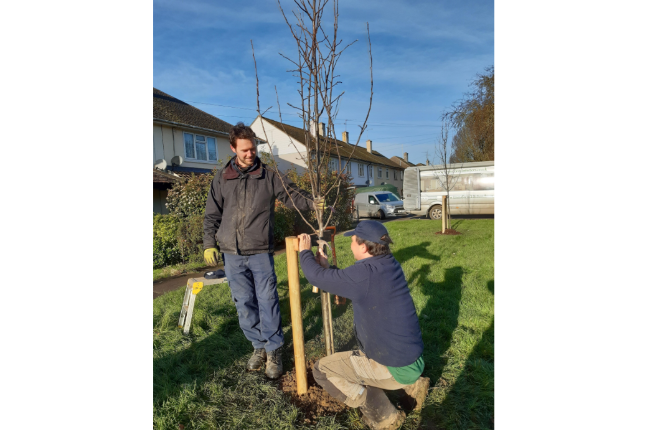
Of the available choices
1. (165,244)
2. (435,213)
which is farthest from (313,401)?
(435,213)

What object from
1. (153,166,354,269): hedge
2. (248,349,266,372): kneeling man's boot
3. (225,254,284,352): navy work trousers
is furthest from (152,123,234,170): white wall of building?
(248,349,266,372): kneeling man's boot

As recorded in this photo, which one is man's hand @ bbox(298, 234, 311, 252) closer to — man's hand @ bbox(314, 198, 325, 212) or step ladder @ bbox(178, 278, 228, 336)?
man's hand @ bbox(314, 198, 325, 212)

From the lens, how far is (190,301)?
3.90 metres

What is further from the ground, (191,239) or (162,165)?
(162,165)

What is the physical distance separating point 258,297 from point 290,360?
0.73 metres

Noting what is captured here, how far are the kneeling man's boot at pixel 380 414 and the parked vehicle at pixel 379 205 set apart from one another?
17.1 meters

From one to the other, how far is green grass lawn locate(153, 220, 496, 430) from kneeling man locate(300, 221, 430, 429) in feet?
0.64

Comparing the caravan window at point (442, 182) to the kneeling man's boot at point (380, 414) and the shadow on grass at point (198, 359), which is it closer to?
the shadow on grass at point (198, 359)

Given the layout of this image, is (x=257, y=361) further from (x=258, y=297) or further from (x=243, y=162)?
(x=243, y=162)

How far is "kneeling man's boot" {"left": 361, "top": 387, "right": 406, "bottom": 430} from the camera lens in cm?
223

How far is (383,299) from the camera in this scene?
2205 mm

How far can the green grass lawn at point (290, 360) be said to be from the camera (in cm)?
238
